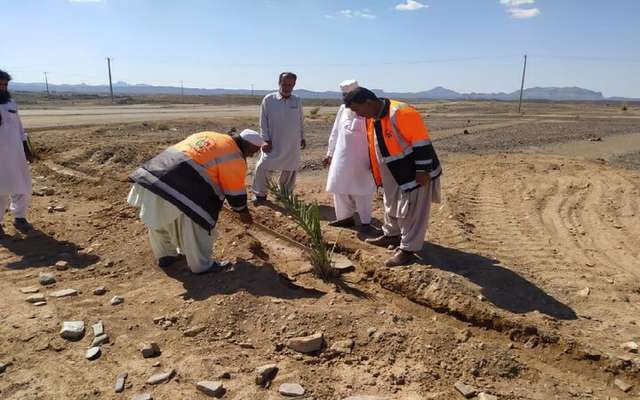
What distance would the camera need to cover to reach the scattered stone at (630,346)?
10.4ft

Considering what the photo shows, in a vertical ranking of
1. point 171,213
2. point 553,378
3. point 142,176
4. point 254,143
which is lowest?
point 553,378

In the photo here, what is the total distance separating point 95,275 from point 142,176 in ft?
3.88

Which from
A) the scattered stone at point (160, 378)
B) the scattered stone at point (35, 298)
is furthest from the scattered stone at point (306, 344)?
the scattered stone at point (35, 298)

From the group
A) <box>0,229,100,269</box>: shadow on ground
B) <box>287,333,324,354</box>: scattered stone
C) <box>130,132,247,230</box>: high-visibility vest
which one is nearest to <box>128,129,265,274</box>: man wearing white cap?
<box>130,132,247,230</box>: high-visibility vest

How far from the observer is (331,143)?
586 centimetres

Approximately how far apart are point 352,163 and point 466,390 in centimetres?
295

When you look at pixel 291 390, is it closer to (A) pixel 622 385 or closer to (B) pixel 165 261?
(A) pixel 622 385

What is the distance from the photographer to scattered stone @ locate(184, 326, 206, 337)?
3.37 m

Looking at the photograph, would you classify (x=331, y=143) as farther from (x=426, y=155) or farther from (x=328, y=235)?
(x=426, y=155)

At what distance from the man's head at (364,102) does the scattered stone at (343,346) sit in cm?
197

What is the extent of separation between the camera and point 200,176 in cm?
398

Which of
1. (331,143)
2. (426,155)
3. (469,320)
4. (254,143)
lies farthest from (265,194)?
(469,320)

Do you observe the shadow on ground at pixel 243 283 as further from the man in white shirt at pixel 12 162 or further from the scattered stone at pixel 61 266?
the man in white shirt at pixel 12 162

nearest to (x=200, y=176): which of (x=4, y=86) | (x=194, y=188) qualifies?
(x=194, y=188)
